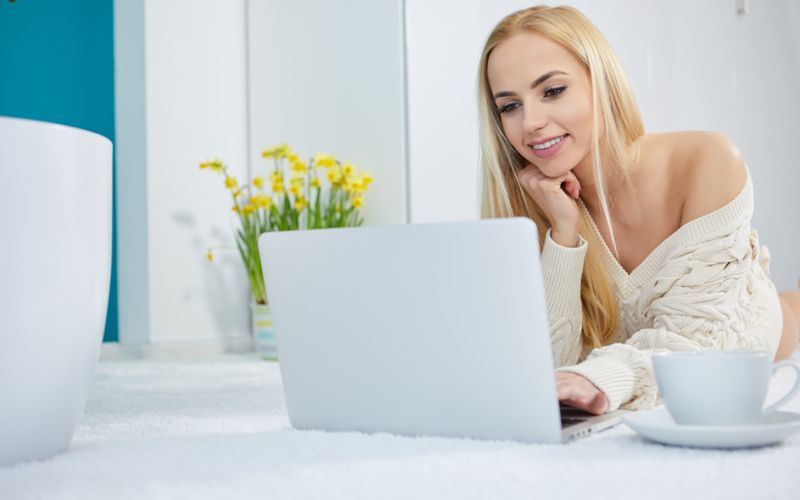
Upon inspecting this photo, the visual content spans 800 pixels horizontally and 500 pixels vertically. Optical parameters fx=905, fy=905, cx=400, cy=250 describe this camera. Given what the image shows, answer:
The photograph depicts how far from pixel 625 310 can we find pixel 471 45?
4.75ft

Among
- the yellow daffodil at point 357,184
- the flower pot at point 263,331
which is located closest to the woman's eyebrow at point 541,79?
the yellow daffodil at point 357,184

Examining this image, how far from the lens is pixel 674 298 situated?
1460mm

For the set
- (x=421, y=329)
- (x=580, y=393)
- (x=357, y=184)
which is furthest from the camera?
(x=357, y=184)

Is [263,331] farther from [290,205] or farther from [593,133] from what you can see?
[593,133]

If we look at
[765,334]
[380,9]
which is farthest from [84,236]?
[380,9]

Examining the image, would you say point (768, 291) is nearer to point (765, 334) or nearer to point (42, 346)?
point (765, 334)

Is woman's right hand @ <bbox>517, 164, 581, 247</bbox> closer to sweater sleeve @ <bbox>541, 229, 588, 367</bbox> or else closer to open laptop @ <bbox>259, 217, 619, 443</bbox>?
sweater sleeve @ <bbox>541, 229, 588, 367</bbox>

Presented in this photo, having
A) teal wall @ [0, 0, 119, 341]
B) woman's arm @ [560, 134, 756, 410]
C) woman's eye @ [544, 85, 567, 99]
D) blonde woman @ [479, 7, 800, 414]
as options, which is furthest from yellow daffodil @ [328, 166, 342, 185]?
woman's arm @ [560, 134, 756, 410]

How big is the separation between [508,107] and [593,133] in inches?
6.6

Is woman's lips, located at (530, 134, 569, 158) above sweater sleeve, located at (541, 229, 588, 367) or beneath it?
above

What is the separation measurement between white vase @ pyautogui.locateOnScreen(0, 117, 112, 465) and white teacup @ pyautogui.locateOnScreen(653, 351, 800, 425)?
62 cm

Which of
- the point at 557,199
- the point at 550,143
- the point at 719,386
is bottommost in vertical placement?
the point at 719,386

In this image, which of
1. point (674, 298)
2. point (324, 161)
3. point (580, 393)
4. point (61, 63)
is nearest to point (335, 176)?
point (324, 161)

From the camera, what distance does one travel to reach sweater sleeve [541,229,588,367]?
1587 millimetres
